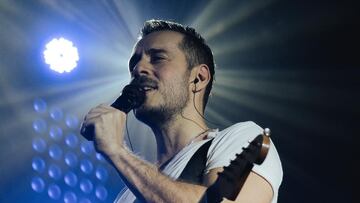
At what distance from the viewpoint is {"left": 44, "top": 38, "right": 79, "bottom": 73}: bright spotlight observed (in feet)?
12.4

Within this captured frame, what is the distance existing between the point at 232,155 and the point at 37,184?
258 cm

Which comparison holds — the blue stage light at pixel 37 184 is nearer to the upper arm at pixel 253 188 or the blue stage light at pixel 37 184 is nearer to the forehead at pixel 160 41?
the forehead at pixel 160 41

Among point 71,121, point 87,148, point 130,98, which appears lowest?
point 87,148

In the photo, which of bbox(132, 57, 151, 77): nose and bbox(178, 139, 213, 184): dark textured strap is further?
bbox(132, 57, 151, 77): nose

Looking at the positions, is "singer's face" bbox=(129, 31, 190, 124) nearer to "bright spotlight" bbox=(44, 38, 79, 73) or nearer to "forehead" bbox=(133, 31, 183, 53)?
"forehead" bbox=(133, 31, 183, 53)

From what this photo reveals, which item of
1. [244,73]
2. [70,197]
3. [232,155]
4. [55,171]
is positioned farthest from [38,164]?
[232,155]

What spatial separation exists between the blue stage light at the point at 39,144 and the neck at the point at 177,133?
1.87 metres

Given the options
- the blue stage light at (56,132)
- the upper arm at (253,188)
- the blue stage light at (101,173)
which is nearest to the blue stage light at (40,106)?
the blue stage light at (56,132)

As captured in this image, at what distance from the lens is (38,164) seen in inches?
152

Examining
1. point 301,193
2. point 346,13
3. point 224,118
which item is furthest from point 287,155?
point 346,13

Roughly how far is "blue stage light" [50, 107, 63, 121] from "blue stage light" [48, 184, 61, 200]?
561mm

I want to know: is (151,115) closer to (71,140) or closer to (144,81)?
(144,81)

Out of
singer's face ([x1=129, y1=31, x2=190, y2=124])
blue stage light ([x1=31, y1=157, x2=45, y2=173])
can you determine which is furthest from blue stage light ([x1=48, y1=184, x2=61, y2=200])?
singer's face ([x1=129, y1=31, x2=190, y2=124])

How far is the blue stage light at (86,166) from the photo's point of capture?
393cm
